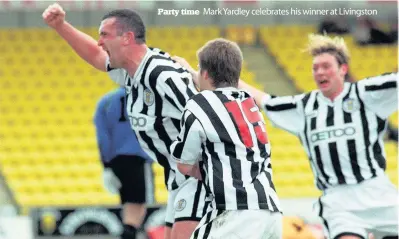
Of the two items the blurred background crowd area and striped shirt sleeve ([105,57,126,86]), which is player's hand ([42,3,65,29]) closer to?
striped shirt sleeve ([105,57,126,86])

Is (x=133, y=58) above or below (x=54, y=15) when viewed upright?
below

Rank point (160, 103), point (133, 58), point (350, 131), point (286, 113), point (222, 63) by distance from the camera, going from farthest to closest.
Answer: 1. point (286, 113)
2. point (350, 131)
3. point (133, 58)
4. point (160, 103)
5. point (222, 63)

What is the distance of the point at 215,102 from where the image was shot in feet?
14.2

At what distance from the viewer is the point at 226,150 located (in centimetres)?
428

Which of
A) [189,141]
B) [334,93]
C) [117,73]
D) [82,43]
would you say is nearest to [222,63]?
A: [189,141]

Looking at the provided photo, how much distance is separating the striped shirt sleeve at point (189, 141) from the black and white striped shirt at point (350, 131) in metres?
1.81

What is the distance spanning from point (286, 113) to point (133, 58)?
4.84 feet

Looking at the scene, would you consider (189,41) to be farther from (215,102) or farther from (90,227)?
(215,102)

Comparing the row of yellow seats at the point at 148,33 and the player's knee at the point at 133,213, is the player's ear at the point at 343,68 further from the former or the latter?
the row of yellow seats at the point at 148,33

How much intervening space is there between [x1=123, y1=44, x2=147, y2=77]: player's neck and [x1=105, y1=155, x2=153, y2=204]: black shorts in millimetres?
2903

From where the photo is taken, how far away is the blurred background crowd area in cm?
1498

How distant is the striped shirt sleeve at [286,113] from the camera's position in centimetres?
616

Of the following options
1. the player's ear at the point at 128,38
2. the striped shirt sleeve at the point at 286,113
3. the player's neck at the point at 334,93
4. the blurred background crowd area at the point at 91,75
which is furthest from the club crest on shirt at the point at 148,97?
the blurred background crowd area at the point at 91,75

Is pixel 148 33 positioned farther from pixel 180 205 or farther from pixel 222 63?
pixel 222 63
